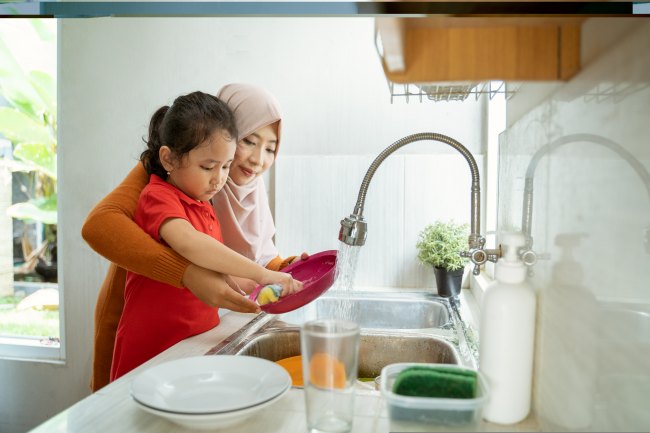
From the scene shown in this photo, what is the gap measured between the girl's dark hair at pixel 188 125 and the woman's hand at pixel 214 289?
9.4 inches

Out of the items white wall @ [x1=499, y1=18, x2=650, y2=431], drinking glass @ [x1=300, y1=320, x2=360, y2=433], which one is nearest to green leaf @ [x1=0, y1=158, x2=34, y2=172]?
drinking glass @ [x1=300, y1=320, x2=360, y2=433]

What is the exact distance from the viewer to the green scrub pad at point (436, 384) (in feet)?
1.45

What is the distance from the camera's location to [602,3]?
372 millimetres

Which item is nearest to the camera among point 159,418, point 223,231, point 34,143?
point 159,418

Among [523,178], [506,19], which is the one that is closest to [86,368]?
[523,178]

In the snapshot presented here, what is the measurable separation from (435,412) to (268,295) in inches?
17.1

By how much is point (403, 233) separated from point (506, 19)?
1.24 m

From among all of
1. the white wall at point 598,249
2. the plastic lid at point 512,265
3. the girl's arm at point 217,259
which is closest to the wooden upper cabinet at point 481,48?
the white wall at point 598,249

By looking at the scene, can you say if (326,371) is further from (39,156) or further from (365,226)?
(39,156)

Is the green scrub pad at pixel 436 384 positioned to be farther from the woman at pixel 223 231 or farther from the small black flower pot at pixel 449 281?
the small black flower pot at pixel 449 281

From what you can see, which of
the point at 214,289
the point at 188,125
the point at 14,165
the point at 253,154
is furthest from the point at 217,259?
the point at 14,165

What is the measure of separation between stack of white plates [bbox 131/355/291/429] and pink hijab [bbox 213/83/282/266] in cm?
61

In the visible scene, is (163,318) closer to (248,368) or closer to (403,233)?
(248,368)

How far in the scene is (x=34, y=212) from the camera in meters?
2.14
